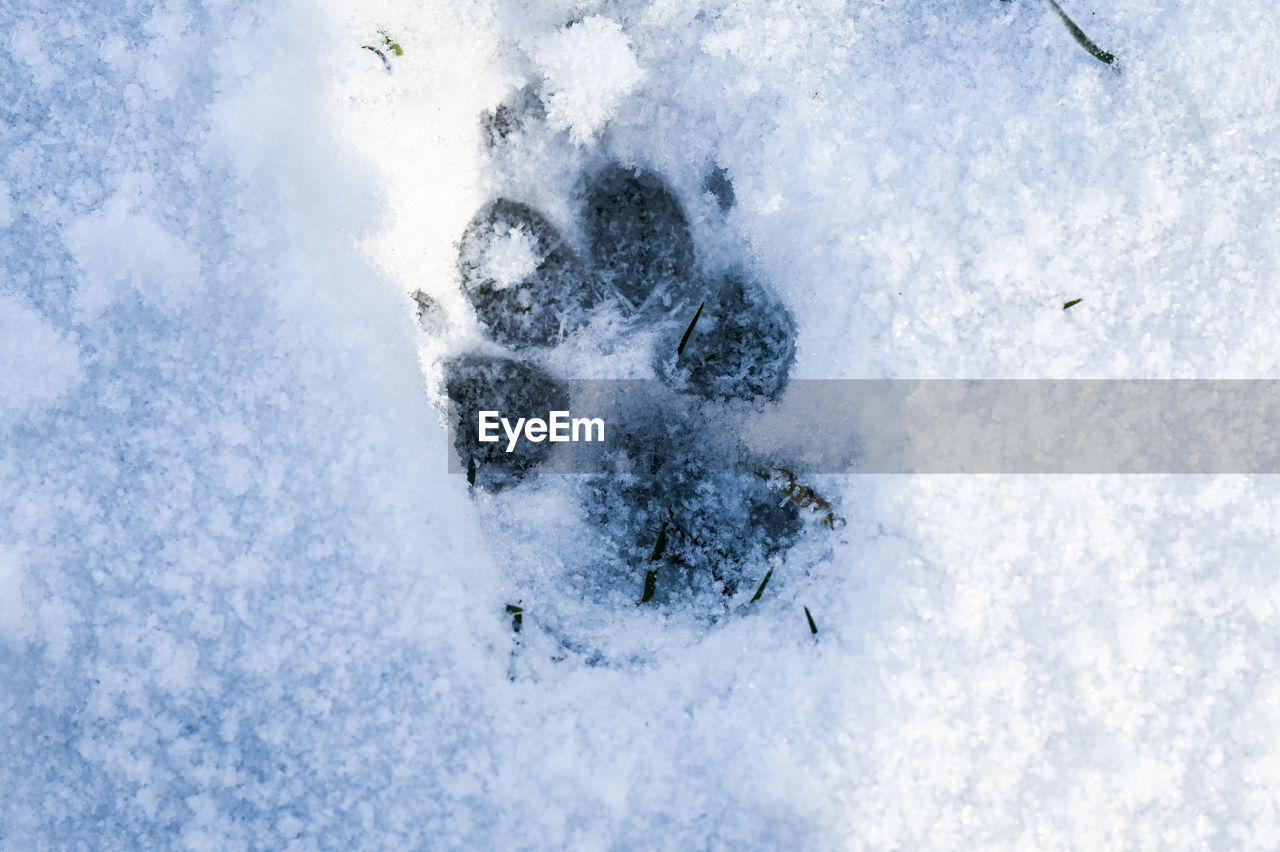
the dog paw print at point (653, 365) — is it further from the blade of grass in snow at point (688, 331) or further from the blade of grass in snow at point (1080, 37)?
the blade of grass in snow at point (1080, 37)

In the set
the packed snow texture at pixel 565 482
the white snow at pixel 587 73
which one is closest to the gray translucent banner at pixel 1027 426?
the packed snow texture at pixel 565 482

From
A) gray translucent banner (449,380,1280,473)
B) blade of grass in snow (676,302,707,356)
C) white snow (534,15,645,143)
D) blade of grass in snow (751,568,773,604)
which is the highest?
white snow (534,15,645,143)

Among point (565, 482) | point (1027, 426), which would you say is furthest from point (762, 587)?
point (1027, 426)

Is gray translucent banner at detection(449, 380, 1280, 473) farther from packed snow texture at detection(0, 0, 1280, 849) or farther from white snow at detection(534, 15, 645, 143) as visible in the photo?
white snow at detection(534, 15, 645, 143)

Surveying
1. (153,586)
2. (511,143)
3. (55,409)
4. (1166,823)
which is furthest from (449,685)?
(1166,823)

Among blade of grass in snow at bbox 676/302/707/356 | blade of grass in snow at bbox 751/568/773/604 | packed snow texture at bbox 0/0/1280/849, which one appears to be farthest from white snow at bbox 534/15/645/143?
blade of grass in snow at bbox 751/568/773/604

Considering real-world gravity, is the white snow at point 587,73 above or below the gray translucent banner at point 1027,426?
above
